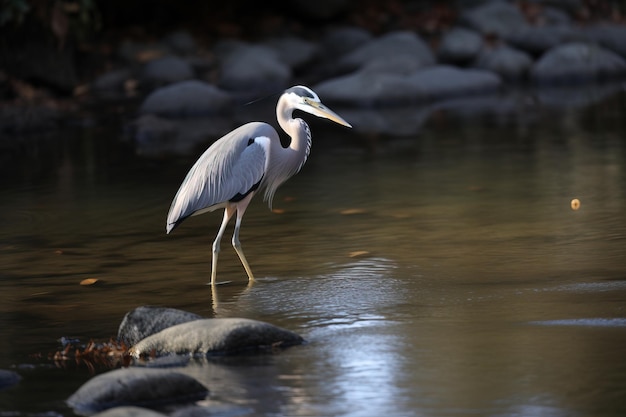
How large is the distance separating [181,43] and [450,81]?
5825 mm

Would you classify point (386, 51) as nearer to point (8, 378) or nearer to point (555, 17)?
point (555, 17)

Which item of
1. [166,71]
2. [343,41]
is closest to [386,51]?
[343,41]

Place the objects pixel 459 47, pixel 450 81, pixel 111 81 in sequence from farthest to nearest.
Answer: pixel 459 47 → pixel 111 81 → pixel 450 81

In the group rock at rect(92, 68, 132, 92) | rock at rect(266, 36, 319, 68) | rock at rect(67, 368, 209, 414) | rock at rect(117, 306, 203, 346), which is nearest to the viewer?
rock at rect(67, 368, 209, 414)

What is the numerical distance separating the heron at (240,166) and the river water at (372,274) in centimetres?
42

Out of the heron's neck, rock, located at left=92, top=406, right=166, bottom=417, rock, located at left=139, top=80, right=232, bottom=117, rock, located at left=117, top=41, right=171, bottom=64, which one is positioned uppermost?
rock, located at left=117, top=41, right=171, bottom=64

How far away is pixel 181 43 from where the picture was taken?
78.6 ft

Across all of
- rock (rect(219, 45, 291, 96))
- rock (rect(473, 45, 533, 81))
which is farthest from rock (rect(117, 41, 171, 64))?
rock (rect(473, 45, 533, 81))

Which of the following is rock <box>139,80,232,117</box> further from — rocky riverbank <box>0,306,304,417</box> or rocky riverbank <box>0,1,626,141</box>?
rocky riverbank <box>0,306,304,417</box>

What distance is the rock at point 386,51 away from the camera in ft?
72.3

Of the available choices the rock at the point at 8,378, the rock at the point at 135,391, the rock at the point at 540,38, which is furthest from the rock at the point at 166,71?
the rock at the point at 135,391

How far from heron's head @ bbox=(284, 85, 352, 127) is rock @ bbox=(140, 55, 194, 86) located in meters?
13.7

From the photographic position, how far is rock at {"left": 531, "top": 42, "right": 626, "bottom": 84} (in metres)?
21.5

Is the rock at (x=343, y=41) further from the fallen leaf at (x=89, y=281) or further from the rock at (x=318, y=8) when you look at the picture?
the fallen leaf at (x=89, y=281)
